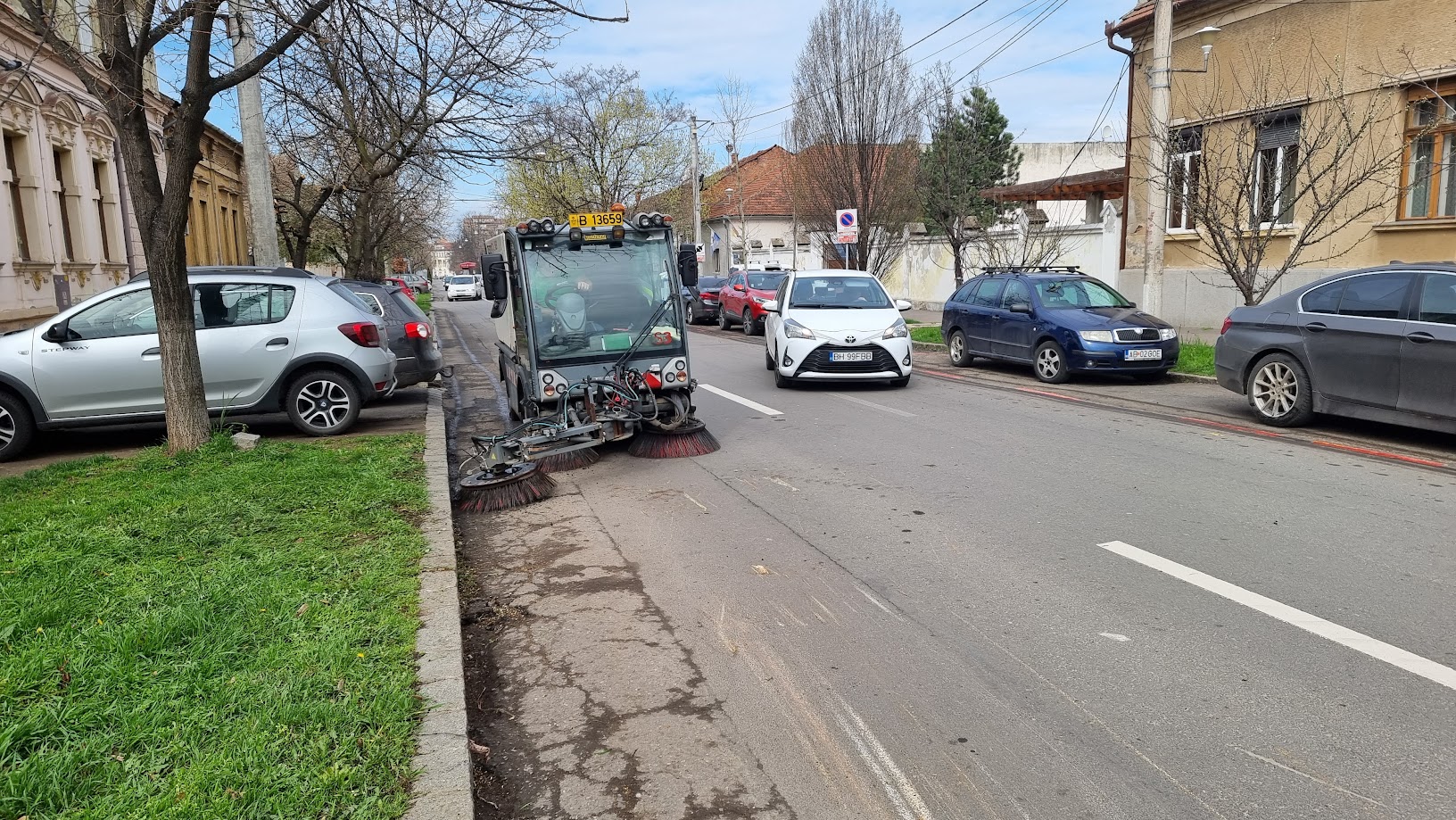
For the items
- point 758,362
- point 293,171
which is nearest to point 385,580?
point 758,362

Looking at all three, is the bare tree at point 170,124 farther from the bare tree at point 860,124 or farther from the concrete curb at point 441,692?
the bare tree at point 860,124

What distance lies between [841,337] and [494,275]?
5.34 m

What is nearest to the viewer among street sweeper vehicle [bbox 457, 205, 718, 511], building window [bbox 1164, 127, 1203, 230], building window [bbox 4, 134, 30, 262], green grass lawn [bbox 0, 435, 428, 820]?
green grass lawn [bbox 0, 435, 428, 820]

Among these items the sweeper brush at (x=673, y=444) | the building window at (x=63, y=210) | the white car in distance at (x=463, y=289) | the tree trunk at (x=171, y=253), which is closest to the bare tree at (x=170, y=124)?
the tree trunk at (x=171, y=253)

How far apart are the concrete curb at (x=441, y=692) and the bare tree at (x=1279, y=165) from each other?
36.6ft

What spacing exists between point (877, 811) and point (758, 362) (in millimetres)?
14390

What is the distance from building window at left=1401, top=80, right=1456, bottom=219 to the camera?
14.4m

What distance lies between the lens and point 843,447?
29.6 ft

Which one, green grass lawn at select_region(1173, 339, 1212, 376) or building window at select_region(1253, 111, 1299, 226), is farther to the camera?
building window at select_region(1253, 111, 1299, 226)

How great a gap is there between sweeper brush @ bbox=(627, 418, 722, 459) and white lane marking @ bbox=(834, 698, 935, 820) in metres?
5.09

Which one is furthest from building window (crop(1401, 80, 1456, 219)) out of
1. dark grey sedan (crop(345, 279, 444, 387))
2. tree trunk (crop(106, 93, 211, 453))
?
tree trunk (crop(106, 93, 211, 453))

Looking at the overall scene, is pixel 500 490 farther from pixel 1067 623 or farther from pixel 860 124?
pixel 860 124

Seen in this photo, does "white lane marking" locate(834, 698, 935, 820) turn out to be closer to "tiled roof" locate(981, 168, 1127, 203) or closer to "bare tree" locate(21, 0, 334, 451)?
"bare tree" locate(21, 0, 334, 451)

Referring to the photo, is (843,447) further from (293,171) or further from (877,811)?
(293,171)
